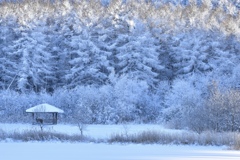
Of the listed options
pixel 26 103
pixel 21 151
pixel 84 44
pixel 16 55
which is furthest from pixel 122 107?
pixel 21 151

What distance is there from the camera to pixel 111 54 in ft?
180

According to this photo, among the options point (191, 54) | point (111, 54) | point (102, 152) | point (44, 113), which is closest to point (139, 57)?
point (111, 54)

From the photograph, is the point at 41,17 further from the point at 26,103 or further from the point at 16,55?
the point at 26,103

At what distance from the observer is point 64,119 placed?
44.4 metres

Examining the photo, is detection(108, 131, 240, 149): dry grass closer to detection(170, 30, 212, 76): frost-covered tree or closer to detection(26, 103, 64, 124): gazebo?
detection(26, 103, 64, 124): gazebo

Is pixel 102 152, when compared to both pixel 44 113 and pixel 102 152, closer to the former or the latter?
pixel 102 152

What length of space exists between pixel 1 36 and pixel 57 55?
6.42m

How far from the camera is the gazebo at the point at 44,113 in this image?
133 feet

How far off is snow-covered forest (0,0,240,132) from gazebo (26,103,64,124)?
2.35 metres

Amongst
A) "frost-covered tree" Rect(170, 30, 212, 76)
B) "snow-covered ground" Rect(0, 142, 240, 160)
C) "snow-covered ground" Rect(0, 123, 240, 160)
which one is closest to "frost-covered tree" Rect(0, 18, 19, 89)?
"frost-covered tree" Rect(170, 30, 212, 76)

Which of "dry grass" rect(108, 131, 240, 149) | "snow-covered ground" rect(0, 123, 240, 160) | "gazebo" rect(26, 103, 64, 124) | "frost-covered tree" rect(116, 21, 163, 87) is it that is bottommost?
"snow-covered ground" rect(0, 123, 240, 160)

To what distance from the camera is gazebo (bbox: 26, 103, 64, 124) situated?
40.7 m

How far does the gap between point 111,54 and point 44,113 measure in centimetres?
1331

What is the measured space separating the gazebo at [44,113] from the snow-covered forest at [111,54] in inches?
92.4
